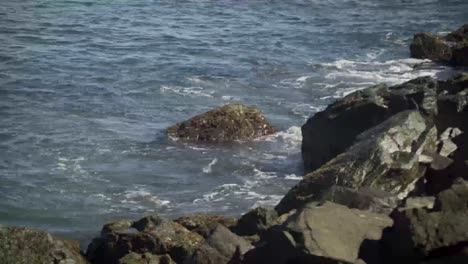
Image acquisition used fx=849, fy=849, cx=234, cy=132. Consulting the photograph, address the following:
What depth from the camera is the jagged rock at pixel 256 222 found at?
38.8 feet

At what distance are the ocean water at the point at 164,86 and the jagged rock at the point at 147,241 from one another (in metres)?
2.34

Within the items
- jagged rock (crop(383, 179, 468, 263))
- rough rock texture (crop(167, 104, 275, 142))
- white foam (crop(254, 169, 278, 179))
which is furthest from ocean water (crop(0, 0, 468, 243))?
jagged rock (crop(383, 179, 468, 263))

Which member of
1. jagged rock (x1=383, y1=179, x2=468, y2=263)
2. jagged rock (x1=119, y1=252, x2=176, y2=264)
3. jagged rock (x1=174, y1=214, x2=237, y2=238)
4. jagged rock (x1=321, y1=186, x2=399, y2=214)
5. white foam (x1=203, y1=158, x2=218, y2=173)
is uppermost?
jagged rock (x1=383, y1=179, x2=468, y2=263)

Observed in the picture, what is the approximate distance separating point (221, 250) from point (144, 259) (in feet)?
4.53

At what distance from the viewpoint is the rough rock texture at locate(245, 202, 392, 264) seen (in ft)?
30.0

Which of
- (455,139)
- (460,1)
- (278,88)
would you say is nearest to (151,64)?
(278,88)

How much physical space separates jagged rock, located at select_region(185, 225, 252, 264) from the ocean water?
4.46 m

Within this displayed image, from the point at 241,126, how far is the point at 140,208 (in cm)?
526

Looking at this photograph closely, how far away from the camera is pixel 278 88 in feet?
84.7

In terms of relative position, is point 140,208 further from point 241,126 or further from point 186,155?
point 241,126

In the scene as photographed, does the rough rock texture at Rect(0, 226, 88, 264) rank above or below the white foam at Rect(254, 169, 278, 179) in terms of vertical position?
above

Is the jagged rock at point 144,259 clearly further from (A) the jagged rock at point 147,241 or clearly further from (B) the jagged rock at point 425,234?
(B) the jagged rock at point 425,234

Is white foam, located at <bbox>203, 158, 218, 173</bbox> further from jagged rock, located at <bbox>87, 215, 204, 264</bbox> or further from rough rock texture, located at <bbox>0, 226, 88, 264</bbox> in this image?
rough rock texture, located at <bbox>0, 226, 88, 264</bbox>

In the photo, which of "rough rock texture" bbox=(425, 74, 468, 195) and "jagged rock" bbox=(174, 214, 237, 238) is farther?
"jagged rock" bbox=(174, 214, 237, 238)
